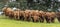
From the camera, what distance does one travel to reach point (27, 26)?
14320 mm

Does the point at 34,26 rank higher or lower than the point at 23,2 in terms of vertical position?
lower

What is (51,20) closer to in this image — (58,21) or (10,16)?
Answer: (58,21)

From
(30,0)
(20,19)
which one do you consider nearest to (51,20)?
(20,19)

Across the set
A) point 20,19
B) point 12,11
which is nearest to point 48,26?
point 20,19

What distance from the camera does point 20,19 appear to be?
19000 millimetres

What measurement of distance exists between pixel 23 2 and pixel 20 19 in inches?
140

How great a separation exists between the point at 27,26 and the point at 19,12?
4844mm

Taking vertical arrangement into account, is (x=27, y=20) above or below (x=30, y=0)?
below

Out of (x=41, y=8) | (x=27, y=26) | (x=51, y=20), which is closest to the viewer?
(x=27, y=26)

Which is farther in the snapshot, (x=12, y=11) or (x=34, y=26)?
(x=12, y=11)

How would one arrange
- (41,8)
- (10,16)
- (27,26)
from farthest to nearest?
1. (41,8)
2. (10,16)
3. (27,26)

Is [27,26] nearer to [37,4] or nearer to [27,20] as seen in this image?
[27,20]

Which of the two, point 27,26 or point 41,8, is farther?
point 41,8

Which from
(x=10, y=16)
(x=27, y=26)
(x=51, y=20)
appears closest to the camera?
(x=27, y=26)
